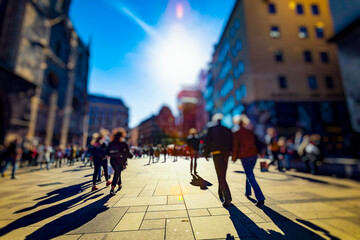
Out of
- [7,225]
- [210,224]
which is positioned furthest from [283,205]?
[7,225]

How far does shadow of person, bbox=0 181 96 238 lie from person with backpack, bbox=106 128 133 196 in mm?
343

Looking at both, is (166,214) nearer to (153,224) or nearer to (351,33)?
(153,224)

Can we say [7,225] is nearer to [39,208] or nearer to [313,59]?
[39,208]

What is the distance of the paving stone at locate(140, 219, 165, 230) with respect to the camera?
4.85ft

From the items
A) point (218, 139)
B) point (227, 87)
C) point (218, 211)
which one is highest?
point (227, 87)

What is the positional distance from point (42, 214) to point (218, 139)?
256 cm

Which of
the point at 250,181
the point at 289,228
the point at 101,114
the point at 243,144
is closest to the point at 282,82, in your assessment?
the point at 243,144

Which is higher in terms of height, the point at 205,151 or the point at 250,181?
the point at 205,151

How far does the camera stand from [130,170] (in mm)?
2002

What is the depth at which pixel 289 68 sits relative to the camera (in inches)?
737

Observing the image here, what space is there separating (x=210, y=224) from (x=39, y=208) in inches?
86.5

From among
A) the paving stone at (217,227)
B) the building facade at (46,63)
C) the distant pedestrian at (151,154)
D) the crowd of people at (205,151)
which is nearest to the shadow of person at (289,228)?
the crowd of people at (205,151)

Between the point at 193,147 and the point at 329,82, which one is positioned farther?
the point at 329,82

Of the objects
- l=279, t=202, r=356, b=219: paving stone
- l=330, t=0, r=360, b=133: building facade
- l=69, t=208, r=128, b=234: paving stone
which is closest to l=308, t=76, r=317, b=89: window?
l=330, t=0, r=360, b=133: building facade
